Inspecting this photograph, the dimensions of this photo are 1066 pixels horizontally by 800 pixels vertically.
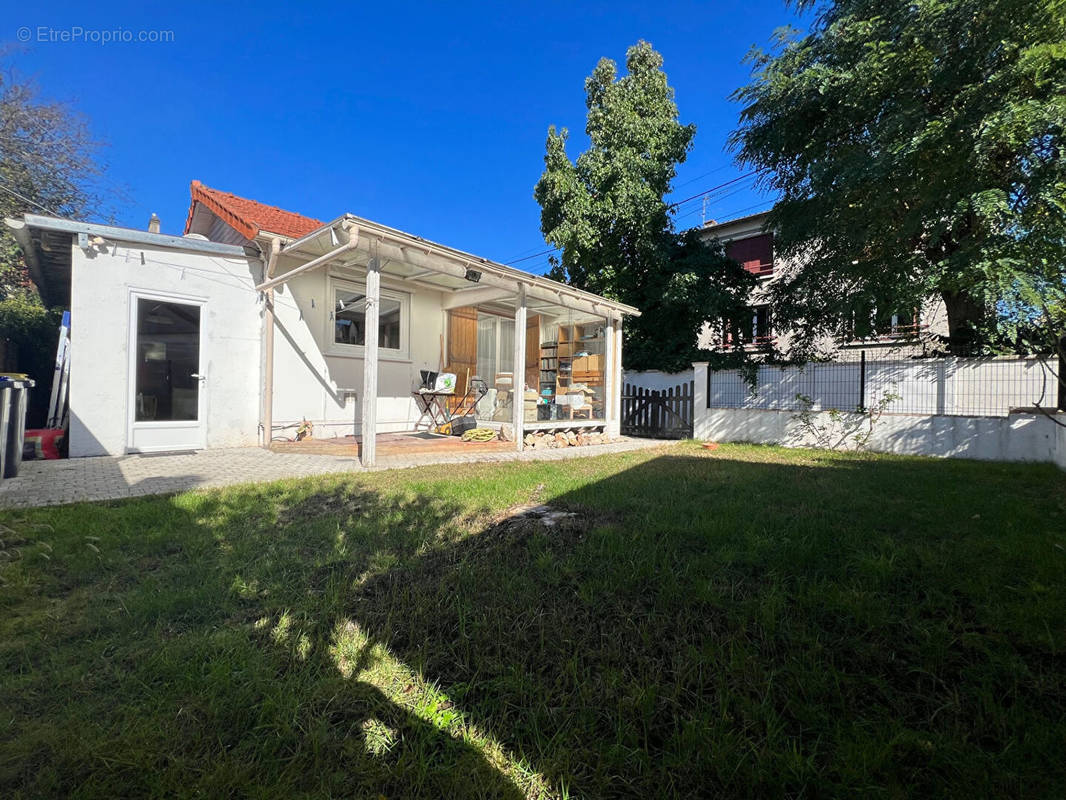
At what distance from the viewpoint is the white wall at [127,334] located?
5.79 m

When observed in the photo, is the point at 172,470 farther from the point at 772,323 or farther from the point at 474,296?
the point at 772,323

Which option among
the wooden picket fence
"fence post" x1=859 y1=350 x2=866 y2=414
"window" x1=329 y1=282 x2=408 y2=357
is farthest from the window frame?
"fence post" x1=859 y1=350 x2=866 y2=414

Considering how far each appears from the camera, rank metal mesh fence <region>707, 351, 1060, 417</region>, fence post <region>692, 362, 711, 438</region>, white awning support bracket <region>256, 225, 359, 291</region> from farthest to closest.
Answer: fence post <region>692, 362, 711, 438</region>, metal mesh fence <region>707, 351, 1060, 417</region>, white awning support bracket <region>256, 225, 359, 291</region>

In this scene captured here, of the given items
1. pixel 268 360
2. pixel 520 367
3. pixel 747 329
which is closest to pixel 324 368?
pixel 268 360

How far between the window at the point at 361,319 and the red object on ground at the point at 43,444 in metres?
3.82

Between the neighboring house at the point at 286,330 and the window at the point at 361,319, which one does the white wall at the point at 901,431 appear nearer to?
the neighboring house at the point at 286,330

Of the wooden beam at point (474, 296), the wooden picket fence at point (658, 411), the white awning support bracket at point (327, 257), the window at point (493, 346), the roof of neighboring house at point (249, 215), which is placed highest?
the roof of neighboring house at point (249, 215)

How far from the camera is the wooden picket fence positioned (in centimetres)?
1055

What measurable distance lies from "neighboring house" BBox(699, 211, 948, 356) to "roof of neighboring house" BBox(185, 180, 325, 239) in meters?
9.75

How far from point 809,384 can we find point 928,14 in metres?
6.01

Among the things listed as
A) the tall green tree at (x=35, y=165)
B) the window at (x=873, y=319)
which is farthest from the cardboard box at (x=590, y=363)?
the tall green tree at (x=35, y=165)

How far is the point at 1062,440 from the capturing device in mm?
5633

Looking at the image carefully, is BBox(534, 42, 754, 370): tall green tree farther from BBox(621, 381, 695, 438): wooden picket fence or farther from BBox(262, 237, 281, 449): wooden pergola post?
BBox(262, 237, 281, 449): wooden pergola post

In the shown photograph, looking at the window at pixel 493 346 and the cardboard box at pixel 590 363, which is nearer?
the cardboard box at pixel 590 363
